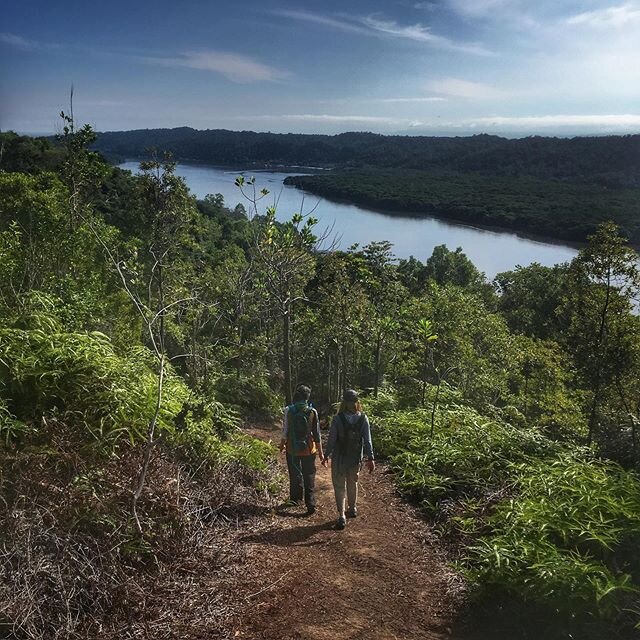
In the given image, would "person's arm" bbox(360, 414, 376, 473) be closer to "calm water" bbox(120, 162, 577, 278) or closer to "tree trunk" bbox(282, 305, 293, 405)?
"tree trunk" bbox(282, 305, 293, 405)

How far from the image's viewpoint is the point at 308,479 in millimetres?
5484

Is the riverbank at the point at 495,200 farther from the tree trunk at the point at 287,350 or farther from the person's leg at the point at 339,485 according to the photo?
the person's leg at the point at 339,485

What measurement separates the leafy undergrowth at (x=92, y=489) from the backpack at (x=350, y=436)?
3.42 feet

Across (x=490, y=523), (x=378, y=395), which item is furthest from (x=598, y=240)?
(x=490, y=523)

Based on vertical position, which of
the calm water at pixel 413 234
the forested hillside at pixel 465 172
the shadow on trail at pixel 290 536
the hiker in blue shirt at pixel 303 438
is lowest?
the shadow on trail at pixel 290 536

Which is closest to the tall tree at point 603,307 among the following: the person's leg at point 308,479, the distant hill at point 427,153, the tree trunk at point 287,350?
the tree trunk at point 287,350

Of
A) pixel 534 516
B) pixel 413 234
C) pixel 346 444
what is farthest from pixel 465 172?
pixel 534 516

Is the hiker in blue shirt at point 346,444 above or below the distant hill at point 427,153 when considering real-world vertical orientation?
below

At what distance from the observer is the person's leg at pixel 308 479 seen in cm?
544

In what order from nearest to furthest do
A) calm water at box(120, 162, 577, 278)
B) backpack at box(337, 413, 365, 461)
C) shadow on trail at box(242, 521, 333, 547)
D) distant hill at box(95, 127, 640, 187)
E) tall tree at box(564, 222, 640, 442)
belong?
shadow on trail at box(242, 521, 333, 547) → backpack at box(337, 413, 365, 461) → tall tree at box(564, 222, 640, 442) → calm water at box(120, 162, 577, 278) → distant hill at box(95, 127, 640, 187)

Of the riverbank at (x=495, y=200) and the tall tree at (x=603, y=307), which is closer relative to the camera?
the tall tree at (x=603, y=307)

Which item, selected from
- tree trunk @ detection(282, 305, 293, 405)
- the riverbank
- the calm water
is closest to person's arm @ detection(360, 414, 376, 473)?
tree trunk @ detection(282, 305, 293, 405)

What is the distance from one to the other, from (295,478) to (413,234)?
82.7m

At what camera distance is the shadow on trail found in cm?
462
